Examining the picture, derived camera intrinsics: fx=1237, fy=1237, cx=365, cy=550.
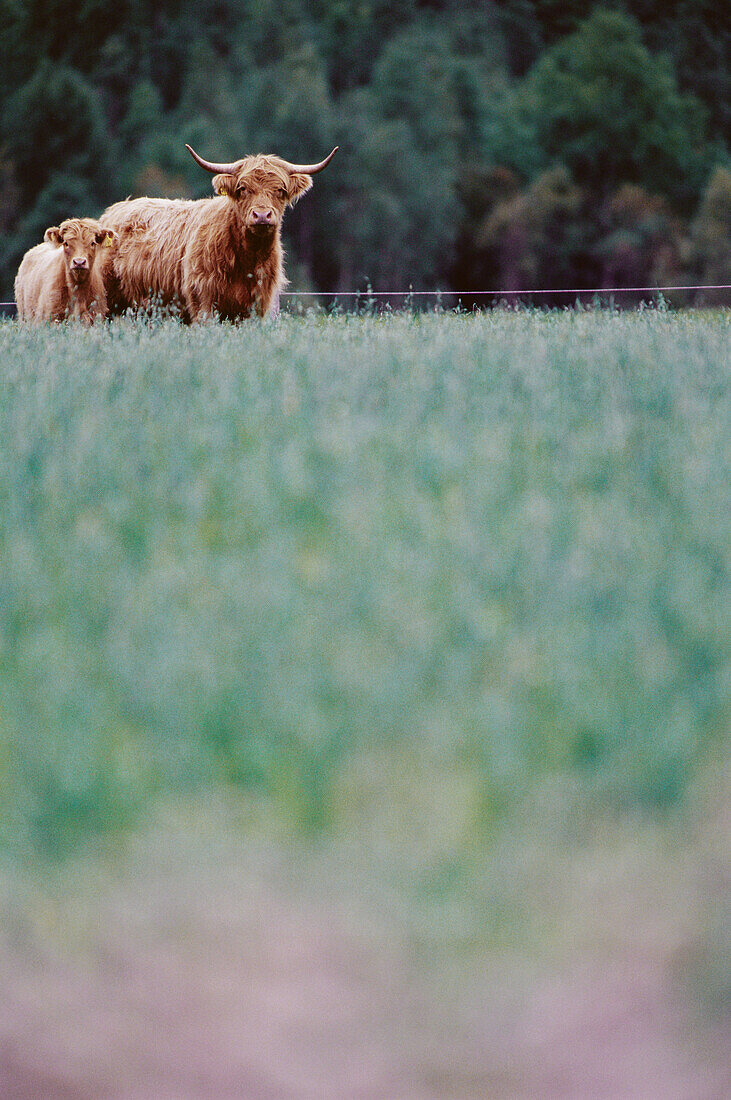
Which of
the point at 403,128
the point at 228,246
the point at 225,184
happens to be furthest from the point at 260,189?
the point at 403,128

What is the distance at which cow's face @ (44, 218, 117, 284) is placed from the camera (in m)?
11.4

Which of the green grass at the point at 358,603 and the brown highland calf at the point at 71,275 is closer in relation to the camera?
the green grass at the point at 358,603

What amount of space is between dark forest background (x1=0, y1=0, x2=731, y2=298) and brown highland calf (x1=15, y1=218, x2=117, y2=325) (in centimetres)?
3089

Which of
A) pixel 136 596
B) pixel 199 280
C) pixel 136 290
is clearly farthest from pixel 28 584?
pixel 136 290

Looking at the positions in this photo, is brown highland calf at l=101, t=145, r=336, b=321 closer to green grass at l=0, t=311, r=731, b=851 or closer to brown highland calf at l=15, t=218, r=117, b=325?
brown highland calf at l=15, t=218, r=117, b=325

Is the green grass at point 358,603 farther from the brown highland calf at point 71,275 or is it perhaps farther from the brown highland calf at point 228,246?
the brown highland calf at point 71,275

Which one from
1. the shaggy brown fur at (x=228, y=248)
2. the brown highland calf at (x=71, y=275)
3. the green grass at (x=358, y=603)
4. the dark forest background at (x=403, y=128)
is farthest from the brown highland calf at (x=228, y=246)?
the dark forest background at (x=403, y=128)

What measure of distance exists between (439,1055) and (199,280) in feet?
32.7

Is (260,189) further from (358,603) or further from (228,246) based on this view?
(358,603)

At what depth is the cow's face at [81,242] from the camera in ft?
37.4

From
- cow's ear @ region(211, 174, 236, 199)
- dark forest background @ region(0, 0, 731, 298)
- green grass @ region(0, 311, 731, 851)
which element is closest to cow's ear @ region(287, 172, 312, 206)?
cow's ear @ region(211, 174, 236, 199)

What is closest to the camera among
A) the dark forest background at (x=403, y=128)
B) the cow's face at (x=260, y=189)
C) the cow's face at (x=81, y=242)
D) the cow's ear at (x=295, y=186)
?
the cow's face at (x=260, y=189)

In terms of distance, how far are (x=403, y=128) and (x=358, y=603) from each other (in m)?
46.8

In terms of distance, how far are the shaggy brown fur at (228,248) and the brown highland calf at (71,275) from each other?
567 mm
